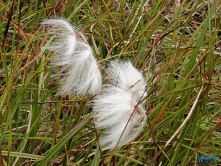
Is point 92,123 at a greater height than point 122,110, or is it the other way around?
point 122,110

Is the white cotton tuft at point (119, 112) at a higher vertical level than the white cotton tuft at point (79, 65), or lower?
lower

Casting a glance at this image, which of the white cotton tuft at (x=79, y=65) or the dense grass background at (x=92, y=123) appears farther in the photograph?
the dense grass background at (x=92, y=123)

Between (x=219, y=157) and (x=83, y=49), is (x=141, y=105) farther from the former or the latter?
(x=219, y=157)

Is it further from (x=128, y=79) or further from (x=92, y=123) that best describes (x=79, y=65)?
(x=92, y=123)

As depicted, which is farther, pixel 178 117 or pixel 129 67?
pixel 178 117

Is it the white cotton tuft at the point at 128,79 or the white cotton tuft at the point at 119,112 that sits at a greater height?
the white cotton tuft at the point at 128,79

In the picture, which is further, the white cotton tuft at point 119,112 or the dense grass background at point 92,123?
the dense grass background at point 92,123

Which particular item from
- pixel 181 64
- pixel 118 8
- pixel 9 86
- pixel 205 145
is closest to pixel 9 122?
pixel 9 86

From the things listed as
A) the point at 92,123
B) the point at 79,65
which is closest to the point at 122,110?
the point at 79,65
